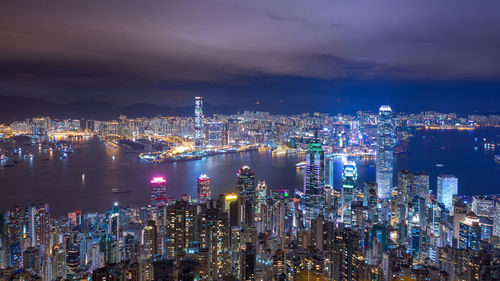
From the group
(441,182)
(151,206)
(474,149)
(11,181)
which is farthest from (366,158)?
(11,181)

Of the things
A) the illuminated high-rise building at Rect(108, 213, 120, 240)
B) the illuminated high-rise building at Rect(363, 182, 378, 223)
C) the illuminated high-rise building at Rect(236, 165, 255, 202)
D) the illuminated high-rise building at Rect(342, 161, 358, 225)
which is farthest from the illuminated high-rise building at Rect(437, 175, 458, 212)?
the illuminated high-rise building at Rect(108, 213, 120, 240)

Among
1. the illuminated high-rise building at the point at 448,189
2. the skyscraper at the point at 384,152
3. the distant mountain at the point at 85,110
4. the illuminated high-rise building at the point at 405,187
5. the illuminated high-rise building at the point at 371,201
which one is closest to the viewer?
the illuminated high-rise building at the point at 371,201

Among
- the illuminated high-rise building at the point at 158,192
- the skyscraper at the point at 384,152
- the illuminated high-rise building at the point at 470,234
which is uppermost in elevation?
the skyscraper at the point at 384,152

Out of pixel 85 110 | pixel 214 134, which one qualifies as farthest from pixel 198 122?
pixel 85 110

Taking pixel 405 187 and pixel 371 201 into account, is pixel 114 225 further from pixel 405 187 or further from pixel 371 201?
pixel 405 187

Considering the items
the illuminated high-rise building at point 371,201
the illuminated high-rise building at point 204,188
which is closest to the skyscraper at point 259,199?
the illuminated high-rise building at point 204,188

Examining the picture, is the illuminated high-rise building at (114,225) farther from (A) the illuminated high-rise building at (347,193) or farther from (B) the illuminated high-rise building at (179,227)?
(A) the illuminated high-rise building at (347,193)

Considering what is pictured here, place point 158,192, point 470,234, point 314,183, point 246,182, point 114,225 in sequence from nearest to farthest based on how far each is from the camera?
point 470,234, point 114,225, point 158,192, point 246,182, point 314,183
